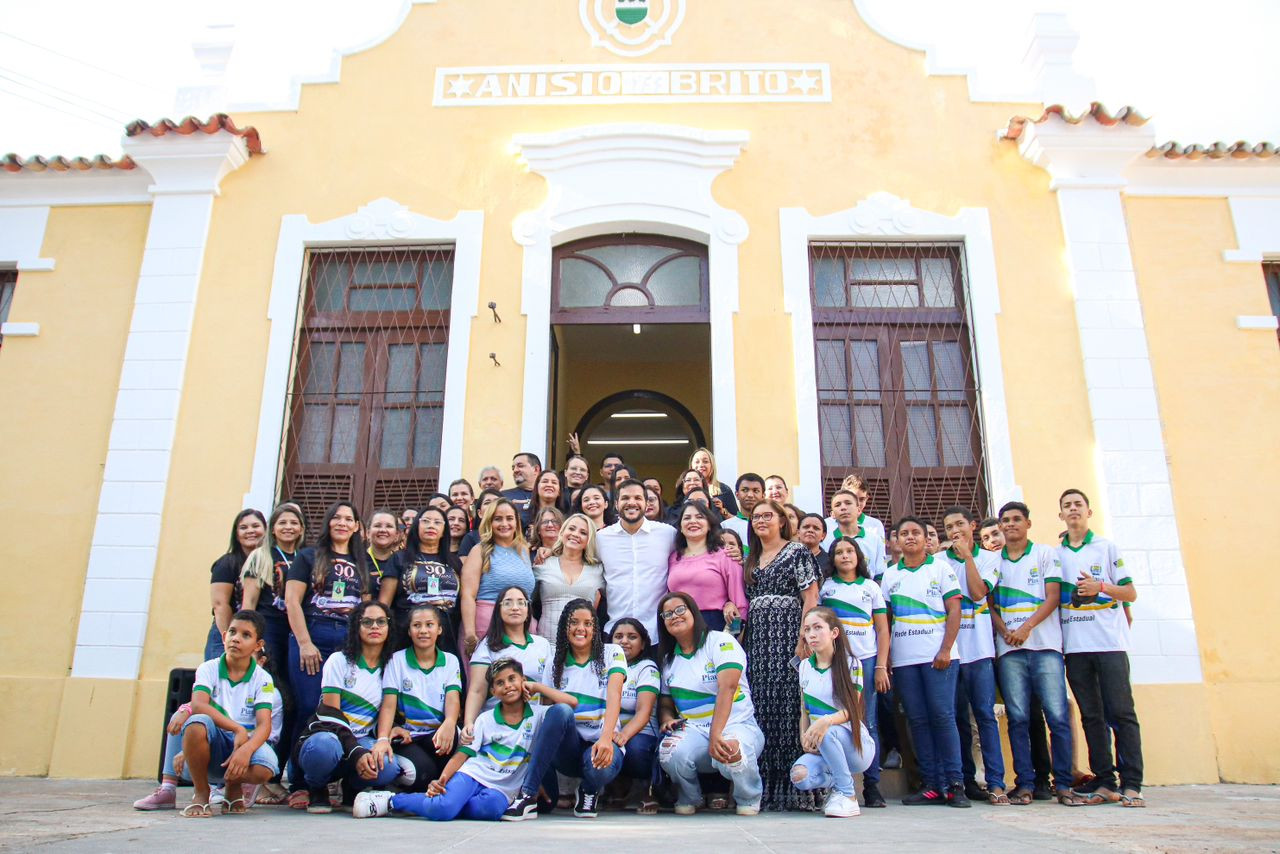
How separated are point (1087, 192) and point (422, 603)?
6.16 metres

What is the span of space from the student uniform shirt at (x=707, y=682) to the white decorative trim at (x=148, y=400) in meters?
4.35

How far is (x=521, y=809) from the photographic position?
14.3 feet

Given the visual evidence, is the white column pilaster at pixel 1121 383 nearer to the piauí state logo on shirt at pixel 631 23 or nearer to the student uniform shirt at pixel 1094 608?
the student uniform shirt at pixel 1094 608

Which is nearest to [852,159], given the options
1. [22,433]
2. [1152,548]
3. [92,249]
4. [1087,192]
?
[1087,192]

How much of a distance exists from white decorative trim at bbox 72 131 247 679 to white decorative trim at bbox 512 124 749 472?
2619mm

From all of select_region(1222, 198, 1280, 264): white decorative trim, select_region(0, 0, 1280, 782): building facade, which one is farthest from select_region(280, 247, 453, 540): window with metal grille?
select_region(1222, 198, 1280, 264): white decorative trim

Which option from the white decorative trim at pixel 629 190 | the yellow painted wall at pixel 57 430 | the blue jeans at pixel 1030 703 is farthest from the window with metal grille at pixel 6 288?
the blue jeans at pixel 1030 703

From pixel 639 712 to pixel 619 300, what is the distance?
4.11 metres

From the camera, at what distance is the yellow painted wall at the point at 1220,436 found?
672 cm

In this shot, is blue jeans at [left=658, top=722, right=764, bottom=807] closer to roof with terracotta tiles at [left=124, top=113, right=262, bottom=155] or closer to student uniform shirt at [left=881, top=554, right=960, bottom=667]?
student uniform shirt at [left=881, top=554, right=960, bottom=667]

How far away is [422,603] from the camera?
5.28 m

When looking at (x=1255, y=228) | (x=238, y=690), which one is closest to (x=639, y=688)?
(x=238, y=690)

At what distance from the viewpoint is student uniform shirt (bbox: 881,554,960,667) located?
527 cm

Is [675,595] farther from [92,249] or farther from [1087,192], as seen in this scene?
[92,249]
